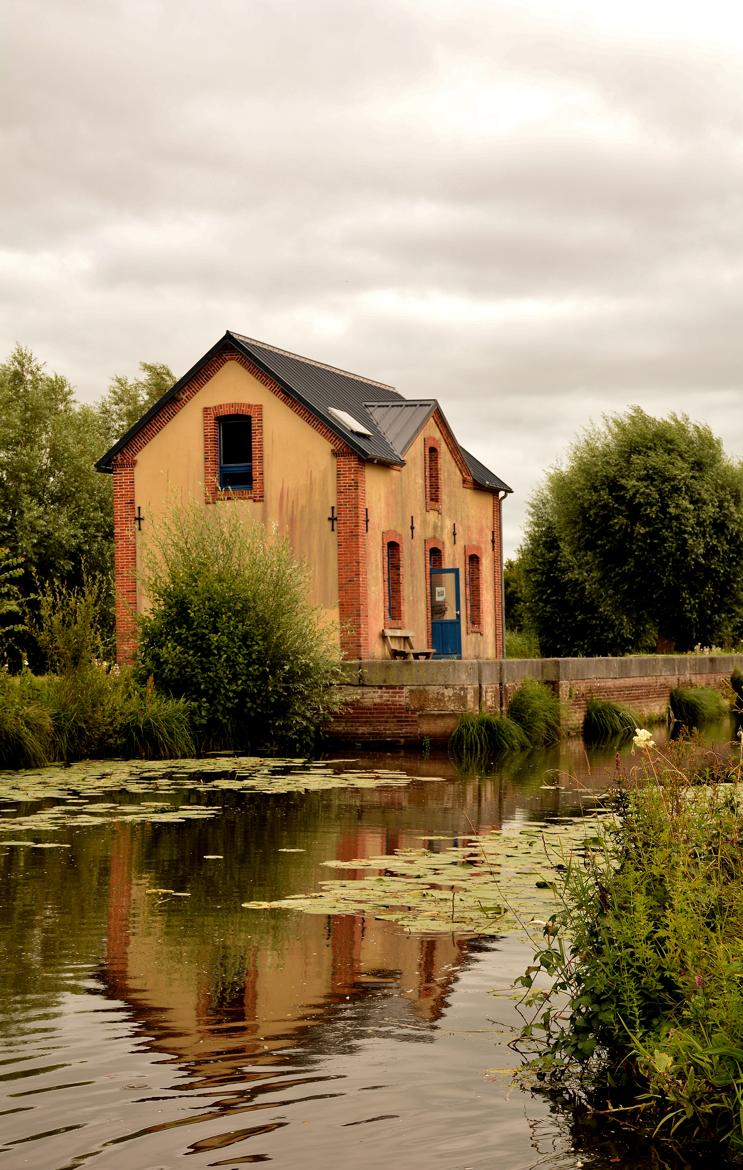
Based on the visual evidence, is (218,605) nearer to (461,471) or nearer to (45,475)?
(461,471)

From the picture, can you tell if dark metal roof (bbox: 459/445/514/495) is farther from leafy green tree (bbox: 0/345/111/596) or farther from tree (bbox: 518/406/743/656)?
leafy green tree (bbox: 0/345/111/596)

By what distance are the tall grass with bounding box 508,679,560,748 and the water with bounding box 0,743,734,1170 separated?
12.2 m

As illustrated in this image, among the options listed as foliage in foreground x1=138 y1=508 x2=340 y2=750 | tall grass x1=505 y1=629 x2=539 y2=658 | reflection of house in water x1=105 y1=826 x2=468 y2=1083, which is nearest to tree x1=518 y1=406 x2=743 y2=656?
tall grass x1=505 y1=629 x2=539 y2=658

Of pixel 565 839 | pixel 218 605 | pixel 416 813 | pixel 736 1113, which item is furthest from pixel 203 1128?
pixel 218 605

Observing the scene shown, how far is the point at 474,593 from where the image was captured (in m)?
33.4

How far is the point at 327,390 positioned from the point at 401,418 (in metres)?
1.74

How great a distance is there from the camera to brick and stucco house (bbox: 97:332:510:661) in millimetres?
26688

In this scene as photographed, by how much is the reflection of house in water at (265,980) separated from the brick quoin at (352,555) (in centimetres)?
1776

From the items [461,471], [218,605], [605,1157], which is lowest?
[605,1157]

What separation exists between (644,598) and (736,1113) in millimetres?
37212

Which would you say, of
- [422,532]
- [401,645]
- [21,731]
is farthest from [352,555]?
[21,731]

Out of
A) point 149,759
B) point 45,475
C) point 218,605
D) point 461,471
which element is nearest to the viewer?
point 149,759

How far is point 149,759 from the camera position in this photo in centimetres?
1878

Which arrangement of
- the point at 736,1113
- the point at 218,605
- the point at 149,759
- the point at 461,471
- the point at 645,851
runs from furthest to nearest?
the point at 461,471 < the point at 218,605 < the point at 149,759 < the point at 645,851 < the point at 736,1113
